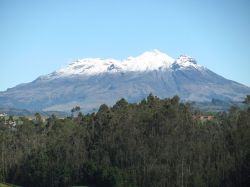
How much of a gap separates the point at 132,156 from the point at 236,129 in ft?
68.7

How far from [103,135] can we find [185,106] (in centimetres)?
1777

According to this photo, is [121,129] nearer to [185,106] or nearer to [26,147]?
[185,106]

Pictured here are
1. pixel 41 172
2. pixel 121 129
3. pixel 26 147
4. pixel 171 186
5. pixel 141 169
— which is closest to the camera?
pixel 171 186

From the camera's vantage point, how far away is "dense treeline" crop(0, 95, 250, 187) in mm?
100125

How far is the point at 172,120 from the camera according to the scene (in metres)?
113

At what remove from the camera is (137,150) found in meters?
111

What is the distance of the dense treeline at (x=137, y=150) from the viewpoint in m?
100

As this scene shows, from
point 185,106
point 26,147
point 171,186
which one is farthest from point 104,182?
point 26,147

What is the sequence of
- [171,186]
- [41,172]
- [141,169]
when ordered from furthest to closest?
1. [41,172]
2. [141,169]
3. [171,186]

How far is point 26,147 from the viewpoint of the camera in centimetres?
14325

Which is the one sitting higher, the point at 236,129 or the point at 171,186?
the point at 236,129

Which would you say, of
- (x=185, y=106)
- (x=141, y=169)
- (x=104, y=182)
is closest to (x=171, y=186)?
(x=141, y=169)

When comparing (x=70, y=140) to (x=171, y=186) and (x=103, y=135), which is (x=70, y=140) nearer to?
(x=103, y=135)

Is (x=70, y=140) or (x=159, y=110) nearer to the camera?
(x=159, y=110)
